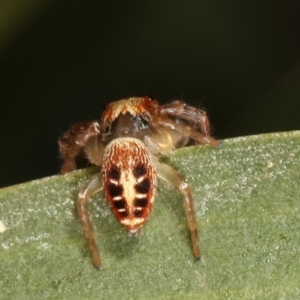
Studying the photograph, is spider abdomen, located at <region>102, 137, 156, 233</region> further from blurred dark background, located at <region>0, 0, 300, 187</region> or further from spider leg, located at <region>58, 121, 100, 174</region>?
blurred dark background, located at <region>0, 0, 300, 187</region>

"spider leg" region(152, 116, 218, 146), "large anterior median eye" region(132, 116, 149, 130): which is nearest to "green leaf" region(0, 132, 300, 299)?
"spider leg" region(152, 116, 218, 146)

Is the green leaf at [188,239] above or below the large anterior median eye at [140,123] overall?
below

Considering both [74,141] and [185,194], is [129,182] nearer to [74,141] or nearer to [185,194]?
[185,194]

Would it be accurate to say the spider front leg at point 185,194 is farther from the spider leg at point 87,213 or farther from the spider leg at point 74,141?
the spider leg at point 74,141

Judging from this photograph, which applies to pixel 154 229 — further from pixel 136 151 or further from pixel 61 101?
pixel 61 101

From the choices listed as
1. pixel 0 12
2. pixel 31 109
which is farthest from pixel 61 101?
pixel 0 12

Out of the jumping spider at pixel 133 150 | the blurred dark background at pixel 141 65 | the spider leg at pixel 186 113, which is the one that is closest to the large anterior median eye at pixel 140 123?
the jumping spider at pixel 133 150
